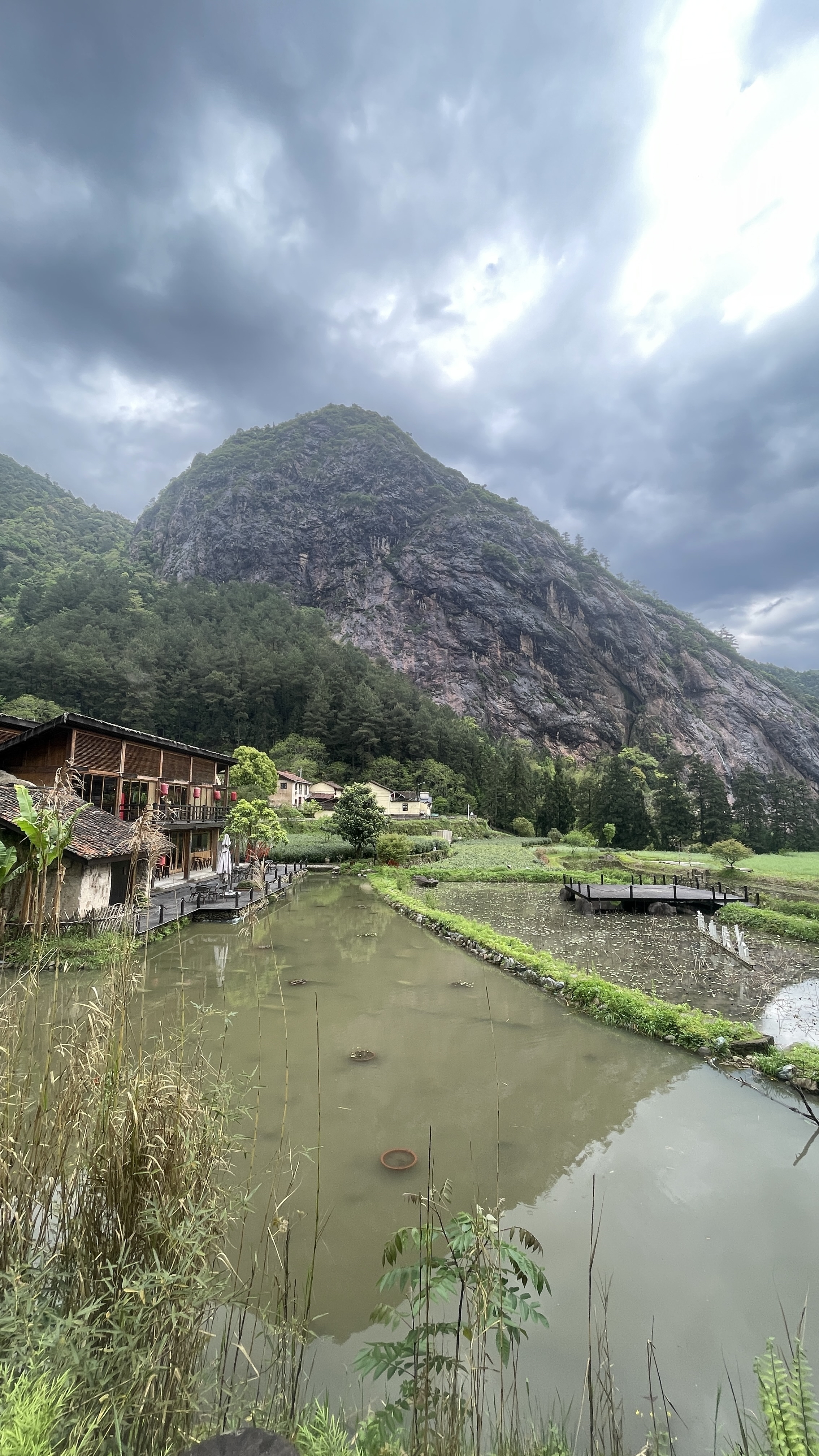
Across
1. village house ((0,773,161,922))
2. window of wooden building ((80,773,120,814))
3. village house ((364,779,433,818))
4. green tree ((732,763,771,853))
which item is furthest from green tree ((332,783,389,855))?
green tree ((732,763,771,853))

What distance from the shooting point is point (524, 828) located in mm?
54719

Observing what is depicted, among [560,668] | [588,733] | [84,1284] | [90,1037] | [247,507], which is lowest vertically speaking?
[84,1284]

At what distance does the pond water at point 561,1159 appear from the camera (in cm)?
380

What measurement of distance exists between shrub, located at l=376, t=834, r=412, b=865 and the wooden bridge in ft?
43.2

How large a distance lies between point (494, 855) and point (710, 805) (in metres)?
21.2

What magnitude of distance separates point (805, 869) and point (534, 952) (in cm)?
2451

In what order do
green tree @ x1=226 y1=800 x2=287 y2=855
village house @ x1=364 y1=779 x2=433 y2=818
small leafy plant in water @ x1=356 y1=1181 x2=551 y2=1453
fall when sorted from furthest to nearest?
village house @ x1=364 y1=779 x2=433 y2=818 < green tree @ x1=226 y1=800 x2=287 y2=855 < small leafy plant in water @ x1=356 y1=1181 x2=551 y2=1453

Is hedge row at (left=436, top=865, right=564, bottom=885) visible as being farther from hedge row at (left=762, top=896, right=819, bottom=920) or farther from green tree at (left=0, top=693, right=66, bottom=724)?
green tree at (left=0, top=693, right=66, bottom=724)

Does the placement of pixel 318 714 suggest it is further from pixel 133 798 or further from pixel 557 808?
pixel 133 798

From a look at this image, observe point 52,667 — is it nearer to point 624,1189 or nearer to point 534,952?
point 534,952

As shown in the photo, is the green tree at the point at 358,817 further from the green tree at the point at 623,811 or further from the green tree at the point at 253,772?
the green tree at the point at 623,811

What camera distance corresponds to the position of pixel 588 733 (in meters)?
100

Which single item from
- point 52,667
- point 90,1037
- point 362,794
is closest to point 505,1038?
point 90,1037

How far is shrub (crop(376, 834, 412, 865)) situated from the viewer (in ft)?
112
